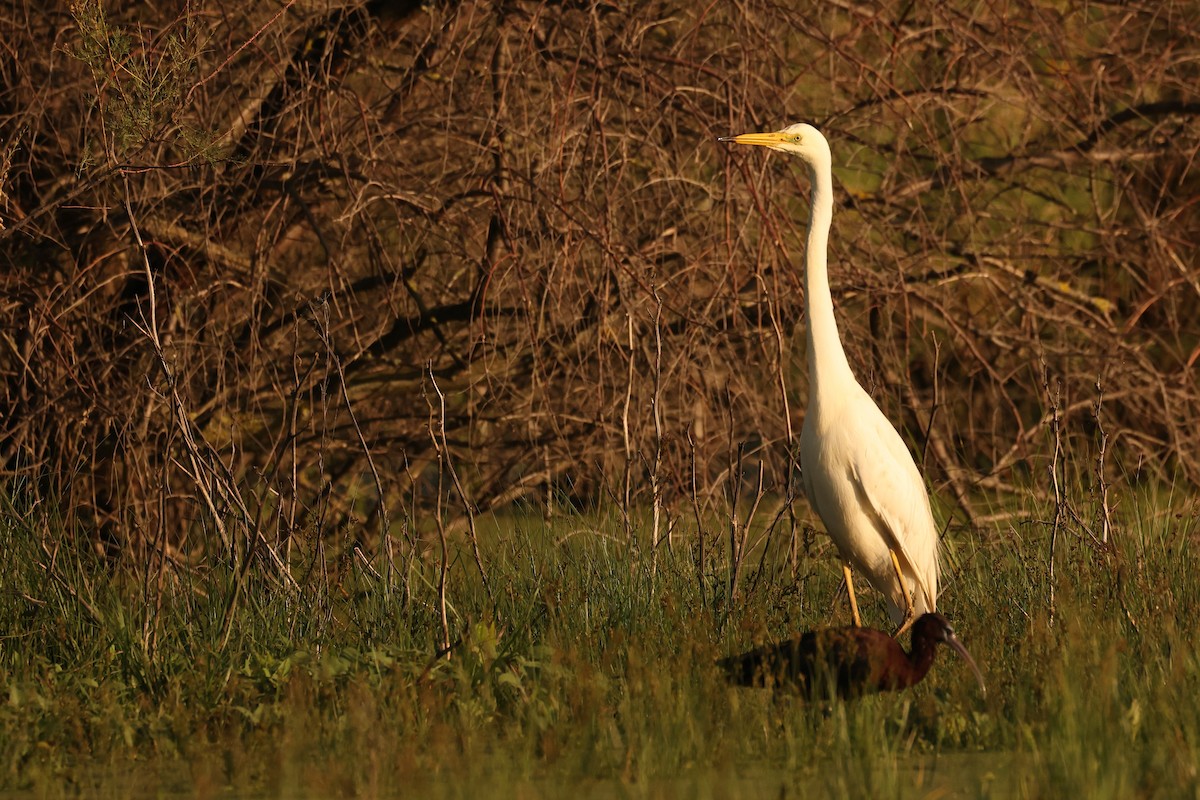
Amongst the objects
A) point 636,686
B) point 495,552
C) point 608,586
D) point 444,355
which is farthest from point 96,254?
point 636,686

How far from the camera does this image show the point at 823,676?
3.71 m

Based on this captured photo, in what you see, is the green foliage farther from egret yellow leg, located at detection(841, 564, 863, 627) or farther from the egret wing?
egret yellow leg, located at detection(841, 564, 863, 627)

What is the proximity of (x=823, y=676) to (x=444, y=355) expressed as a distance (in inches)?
140

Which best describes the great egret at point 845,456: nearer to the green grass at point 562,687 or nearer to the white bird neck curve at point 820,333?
the white bird neck curve at point 820,333

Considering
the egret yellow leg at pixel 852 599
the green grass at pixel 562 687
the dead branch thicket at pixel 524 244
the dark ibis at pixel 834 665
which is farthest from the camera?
the dead branch thicket at pixel 524 244

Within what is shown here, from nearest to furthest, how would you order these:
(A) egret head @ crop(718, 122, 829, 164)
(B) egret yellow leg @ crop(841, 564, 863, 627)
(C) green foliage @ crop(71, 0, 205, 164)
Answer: (C) green foliage @ crop(71, 0, 205, 164), (B) egret yellow leg @ crop(841, 564, 863, 627), (A) egret head @ crop(718, 122, 829, 164)

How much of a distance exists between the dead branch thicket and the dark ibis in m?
1.31

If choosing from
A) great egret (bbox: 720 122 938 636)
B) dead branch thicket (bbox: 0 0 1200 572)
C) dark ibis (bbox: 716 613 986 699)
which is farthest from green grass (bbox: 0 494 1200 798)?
dead branch thicket (bbox: 0 0 1200 572)

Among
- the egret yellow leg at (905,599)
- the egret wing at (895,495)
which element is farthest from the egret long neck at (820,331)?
the egret yellow leg at (905,599)

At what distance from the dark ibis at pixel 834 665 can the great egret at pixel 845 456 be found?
3.15ft

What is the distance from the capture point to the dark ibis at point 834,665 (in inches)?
143

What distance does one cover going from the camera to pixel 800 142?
197 inches

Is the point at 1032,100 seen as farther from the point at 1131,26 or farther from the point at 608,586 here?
the point at 608,586

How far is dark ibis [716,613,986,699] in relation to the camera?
11.9ft
